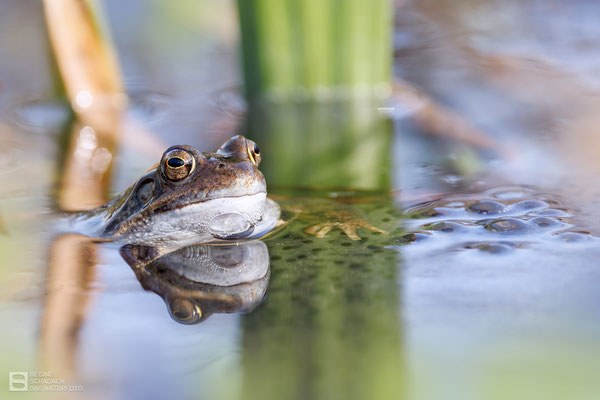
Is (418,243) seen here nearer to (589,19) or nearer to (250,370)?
(250,370)

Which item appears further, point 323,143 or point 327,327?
point 323,143

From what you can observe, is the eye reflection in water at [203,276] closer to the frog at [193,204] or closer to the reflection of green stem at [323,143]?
the frog at [193,204]

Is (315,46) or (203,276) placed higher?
(315,46)

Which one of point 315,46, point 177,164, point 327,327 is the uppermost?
point 315,46

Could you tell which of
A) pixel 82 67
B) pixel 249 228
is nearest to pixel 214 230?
pixel 249 228

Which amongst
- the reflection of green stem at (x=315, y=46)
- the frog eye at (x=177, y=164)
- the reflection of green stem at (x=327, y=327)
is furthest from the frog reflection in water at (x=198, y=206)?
the reflection of green stem at (x=315, y=46)

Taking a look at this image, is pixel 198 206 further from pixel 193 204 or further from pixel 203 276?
pixel 203 276

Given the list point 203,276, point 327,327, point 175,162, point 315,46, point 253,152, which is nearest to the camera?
point 327,327

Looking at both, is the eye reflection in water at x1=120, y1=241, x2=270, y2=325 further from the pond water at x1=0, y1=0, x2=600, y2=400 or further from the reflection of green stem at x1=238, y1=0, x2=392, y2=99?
the reflection of green stem at x1=238, y1=0, x2=392, y2=99

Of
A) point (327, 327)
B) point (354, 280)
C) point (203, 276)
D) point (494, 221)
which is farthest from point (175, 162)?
point (494, 221)
